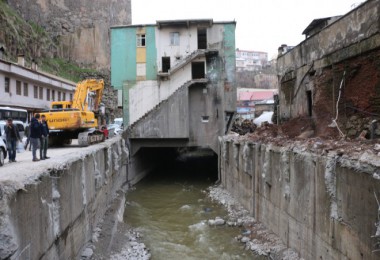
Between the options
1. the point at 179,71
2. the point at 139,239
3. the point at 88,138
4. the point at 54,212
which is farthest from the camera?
the point at 179,71

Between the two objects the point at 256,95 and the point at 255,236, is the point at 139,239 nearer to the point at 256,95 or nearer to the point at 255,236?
the point at 255,236

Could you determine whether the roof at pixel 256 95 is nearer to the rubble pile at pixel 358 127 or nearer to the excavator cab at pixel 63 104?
the excavator cab at pixel 63 104

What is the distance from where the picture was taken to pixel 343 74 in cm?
1111

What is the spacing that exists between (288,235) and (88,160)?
23.1ft

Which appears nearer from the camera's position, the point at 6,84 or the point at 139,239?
the point at 139,239

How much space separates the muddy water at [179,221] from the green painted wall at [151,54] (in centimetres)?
816

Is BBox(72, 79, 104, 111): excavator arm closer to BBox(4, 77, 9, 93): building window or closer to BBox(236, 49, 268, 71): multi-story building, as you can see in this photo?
BBox(4, 77, 9, 93): building window

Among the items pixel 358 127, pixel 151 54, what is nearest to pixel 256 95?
pixel 151 54

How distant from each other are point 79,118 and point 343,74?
1187 cm

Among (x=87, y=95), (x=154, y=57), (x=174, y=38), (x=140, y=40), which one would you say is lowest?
(x=87, y=95)

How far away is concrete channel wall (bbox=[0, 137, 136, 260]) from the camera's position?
5.32 meters

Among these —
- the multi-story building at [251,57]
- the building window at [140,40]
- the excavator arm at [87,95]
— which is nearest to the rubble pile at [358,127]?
the excavator arm at [87,95]

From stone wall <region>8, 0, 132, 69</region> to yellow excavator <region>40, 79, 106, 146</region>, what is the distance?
3606 centimetres

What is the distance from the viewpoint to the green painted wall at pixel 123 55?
26094mm
